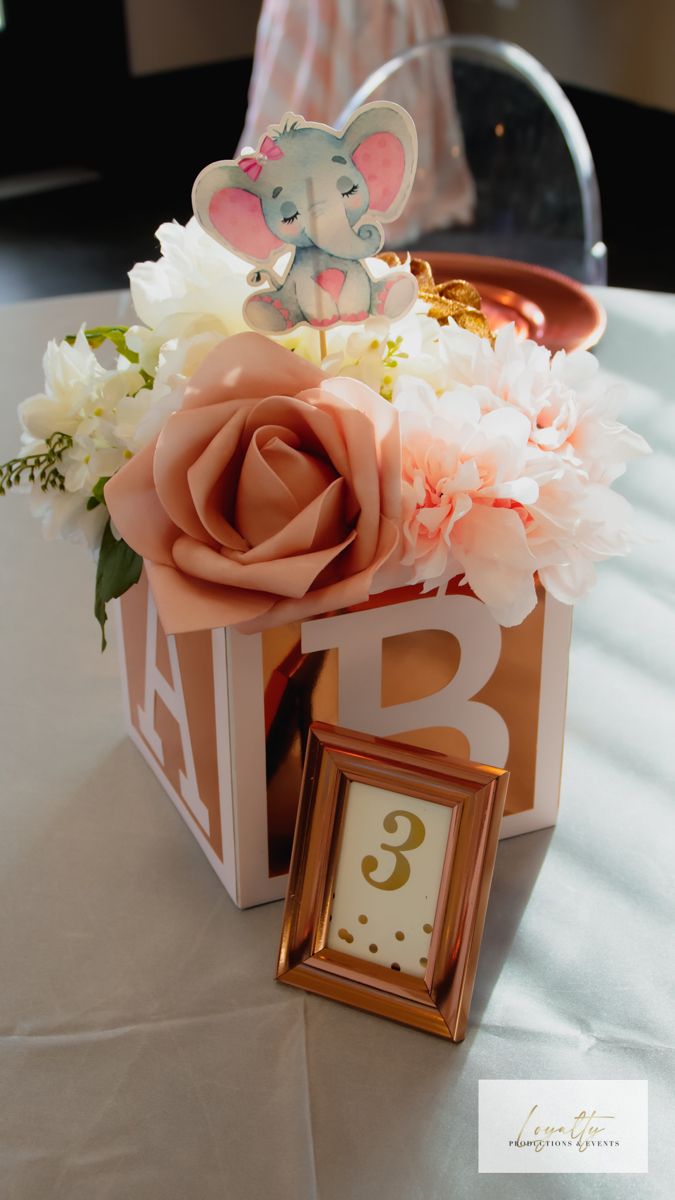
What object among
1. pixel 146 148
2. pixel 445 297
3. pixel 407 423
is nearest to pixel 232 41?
pixel 146 148

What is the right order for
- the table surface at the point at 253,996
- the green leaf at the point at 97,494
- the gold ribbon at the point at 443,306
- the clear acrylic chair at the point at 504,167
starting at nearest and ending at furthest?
1. the table surface at the point at 253,996
2. the green leaf at the point at 97,494
3. the gold ribbon at the point at 443,306
4. the clear acrylic chair at the point at 504,167

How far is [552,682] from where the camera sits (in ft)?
2.48

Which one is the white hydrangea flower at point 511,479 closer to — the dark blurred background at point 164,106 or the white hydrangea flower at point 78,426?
Result: the white hydrangea flower at point 78,426

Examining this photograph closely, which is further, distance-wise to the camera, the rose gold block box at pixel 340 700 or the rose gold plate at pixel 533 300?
the rose gold plate at pixel 533 300

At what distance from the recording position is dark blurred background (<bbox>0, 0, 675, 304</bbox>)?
3.98 meters

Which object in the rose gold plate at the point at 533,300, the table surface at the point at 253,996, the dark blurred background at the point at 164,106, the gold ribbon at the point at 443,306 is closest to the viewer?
the table surface at the point at 253,996

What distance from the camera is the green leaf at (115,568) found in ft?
2.32

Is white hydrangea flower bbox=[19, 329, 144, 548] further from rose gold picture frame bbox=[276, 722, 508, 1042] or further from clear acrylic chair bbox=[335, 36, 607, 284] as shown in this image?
clear acrylic chair bbox=[335, 36, 607, 284]

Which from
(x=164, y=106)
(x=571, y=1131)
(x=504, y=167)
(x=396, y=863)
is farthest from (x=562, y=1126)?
(x=164, y=106)

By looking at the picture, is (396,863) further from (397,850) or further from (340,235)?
(340,235)

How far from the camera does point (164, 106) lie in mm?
4766

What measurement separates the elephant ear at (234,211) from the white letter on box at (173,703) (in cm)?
22

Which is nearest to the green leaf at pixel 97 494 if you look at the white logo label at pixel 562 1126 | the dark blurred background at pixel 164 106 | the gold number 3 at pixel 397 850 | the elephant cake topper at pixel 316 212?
the elephant cake topper at pixel 316 212

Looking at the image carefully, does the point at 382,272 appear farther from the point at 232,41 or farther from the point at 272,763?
the point at 232,41
